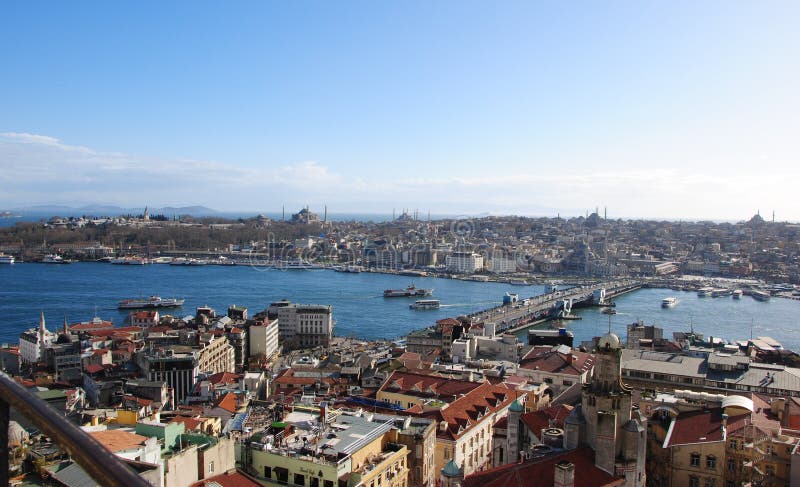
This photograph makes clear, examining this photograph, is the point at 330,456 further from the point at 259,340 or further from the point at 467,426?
the point at 259,340

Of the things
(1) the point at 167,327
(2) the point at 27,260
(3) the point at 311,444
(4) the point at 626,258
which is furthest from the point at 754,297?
(2) the point at 27,260

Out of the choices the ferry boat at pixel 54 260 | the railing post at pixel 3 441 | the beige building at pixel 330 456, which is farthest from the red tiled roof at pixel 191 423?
the ferry boat at pixel 54 260

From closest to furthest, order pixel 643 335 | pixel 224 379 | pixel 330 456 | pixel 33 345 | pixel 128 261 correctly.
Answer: pixel 330 456, pixel 224 379, pixel 33 345, pixel 643 335, pixel 128 261

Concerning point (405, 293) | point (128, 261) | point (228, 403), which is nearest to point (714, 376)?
point (228, 403)

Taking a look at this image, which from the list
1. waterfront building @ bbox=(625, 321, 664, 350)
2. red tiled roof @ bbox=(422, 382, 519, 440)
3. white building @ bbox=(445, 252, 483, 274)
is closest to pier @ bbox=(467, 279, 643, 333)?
waterfront building @ bbox=(625, 321, 664, 350)

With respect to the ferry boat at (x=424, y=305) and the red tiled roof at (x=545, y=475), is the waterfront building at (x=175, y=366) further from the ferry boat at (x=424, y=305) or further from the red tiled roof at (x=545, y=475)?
the ferry boat at (x=424, y=305)

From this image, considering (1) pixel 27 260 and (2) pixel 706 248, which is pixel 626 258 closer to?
(2) pixel 706 248
